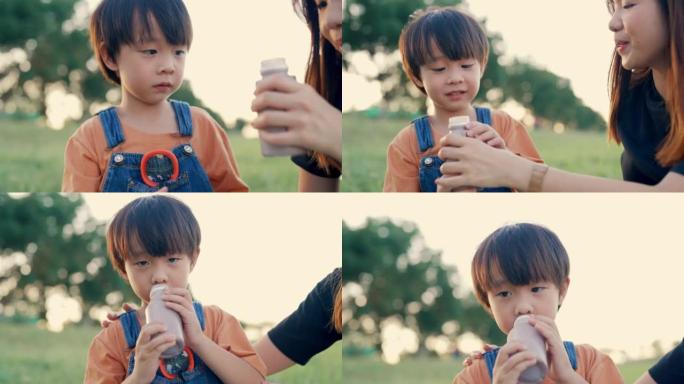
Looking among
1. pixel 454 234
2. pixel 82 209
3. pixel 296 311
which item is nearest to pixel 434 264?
pixel 454 234

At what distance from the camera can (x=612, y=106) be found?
9.93ft

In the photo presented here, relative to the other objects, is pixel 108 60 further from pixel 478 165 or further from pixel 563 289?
pixel 563 289

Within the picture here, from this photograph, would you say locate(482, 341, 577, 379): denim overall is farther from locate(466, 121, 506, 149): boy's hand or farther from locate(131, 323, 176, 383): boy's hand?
locate(131, 323, 176, 383): boy's hand

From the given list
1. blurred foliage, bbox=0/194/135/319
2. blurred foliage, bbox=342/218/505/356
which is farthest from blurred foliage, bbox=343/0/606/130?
blurred foliage, bbox=0/194/135/319

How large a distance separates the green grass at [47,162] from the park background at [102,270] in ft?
0.23

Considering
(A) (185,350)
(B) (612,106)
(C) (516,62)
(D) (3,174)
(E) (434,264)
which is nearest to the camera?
(A) (185,350)

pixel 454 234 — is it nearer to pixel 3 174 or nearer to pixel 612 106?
pixel 612 106

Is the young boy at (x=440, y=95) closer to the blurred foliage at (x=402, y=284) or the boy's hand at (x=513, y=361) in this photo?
the boy's hand at (x=513, y=361)

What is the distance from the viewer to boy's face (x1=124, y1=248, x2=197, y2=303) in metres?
2.85

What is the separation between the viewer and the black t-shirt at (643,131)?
292 centimetres

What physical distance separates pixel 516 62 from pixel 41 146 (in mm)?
1225

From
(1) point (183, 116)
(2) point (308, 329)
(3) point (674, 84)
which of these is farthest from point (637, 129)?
(1) point (183, 116)

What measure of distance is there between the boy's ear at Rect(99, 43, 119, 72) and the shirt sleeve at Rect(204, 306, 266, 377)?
56 cm

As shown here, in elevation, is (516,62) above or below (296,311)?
above
